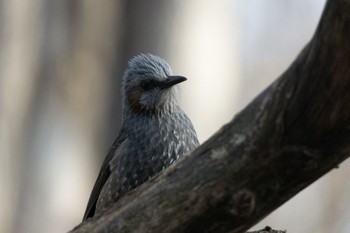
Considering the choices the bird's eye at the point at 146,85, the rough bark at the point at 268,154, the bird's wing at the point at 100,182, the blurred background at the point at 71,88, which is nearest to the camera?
the rough bark at the point at 268,154

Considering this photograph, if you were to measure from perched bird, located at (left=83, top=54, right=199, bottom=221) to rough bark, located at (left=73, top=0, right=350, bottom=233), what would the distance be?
1299mm

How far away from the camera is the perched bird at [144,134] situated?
4.44m

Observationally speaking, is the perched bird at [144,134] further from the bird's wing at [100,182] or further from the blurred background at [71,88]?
the blurred background at [71,88]

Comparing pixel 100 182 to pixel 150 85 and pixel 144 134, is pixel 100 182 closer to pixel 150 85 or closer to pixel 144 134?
pixel 144 134

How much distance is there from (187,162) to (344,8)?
79cm

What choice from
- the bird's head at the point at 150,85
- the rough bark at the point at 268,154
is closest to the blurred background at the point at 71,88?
the bird's head at the point at 150,85

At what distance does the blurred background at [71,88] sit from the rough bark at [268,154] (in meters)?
2.31

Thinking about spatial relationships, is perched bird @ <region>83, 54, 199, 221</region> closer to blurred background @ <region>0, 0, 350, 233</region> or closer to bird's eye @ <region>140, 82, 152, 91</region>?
bird's eye @ <region>140, 82, 152, 91</region>

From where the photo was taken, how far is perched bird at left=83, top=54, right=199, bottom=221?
14.6 feet

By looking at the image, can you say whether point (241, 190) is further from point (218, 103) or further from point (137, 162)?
point (218, 103)

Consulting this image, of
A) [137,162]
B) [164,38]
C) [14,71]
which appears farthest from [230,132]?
[14,71]

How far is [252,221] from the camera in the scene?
2945 mm

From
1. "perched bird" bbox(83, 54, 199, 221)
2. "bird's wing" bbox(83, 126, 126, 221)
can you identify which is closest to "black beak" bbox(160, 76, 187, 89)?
"perched bird" bbox(83, 54, 199, 221)

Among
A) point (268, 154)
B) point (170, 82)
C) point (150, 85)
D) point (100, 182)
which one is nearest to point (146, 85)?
point (150, 85)
